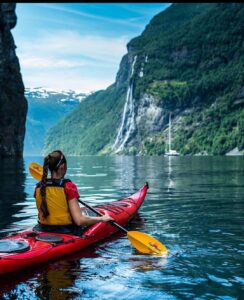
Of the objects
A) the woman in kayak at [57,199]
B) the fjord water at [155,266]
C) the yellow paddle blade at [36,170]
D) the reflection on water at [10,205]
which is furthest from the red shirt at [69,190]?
the reflection on water at [10,205]

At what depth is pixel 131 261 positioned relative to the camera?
29.7ft

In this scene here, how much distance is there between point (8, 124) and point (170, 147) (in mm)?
93575

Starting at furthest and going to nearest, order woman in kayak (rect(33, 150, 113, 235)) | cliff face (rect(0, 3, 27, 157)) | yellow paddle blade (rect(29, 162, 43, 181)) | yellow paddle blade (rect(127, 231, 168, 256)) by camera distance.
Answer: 1. cliff face (rect(0, 3, 27, 157))
2. yellow paddle blade (rect(29, 162, 43, 181))
3. yellow paddle blade (rect(127, 231, 168, 256))
4. woman in kayak (rect(33, 150, 113, 235))

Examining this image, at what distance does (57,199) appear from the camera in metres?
8.85

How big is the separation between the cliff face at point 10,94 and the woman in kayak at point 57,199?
64.4 m

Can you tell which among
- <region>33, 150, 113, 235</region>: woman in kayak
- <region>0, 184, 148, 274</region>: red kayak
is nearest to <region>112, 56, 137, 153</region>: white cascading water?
<region>0, 184, 148, 274</region>: red kayak

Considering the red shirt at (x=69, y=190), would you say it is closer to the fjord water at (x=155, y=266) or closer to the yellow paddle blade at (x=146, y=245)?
the fjord water at (x=155, y=266)

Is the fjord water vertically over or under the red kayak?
under

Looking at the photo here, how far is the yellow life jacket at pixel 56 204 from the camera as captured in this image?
8773mm

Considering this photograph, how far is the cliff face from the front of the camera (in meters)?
72.2

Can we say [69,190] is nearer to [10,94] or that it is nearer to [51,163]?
[51,163]

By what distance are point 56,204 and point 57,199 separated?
0.14 m

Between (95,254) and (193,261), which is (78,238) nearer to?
(95,254)

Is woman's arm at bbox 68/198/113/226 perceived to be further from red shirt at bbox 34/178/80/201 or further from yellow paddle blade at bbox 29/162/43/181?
yellow paddle blade at bbox 29/162/43/181
